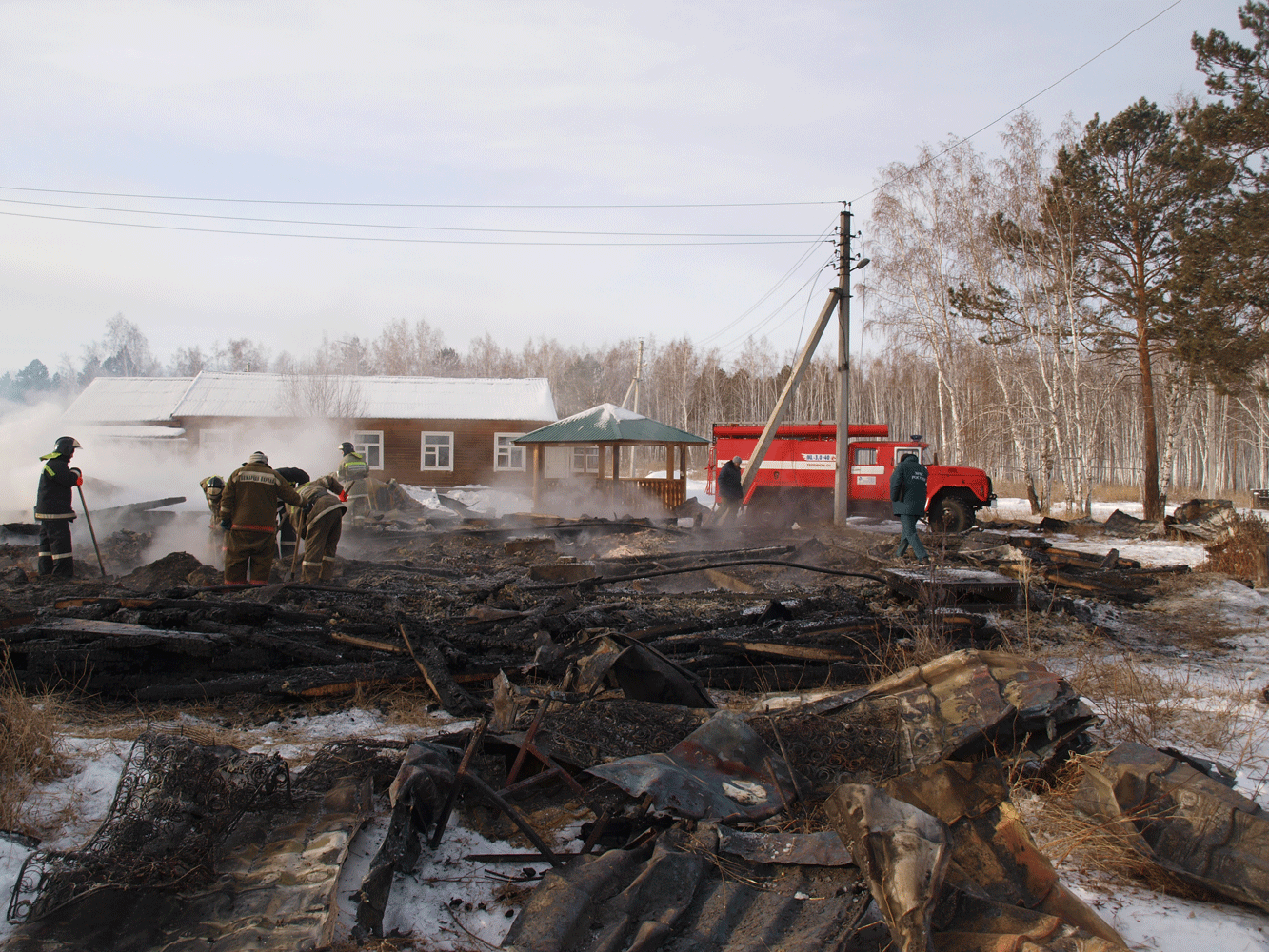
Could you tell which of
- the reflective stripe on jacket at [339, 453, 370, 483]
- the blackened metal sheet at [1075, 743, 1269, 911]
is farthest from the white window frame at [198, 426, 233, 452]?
the blackened metal sheet at [1075, 743, 1269, 911]

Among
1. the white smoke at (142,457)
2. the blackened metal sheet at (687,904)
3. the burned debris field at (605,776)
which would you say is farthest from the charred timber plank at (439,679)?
the white smoke at (142,457)

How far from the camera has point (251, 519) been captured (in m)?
8.23

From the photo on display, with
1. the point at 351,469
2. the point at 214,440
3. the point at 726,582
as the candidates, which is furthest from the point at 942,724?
the point at 214,440

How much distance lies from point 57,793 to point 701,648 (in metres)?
4.04

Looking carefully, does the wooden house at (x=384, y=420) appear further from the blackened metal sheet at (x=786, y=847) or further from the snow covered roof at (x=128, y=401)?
the blackened metal sheet at (x=786, y=847)

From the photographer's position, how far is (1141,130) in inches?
723

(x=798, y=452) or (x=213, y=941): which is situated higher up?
(x=798, y=452)

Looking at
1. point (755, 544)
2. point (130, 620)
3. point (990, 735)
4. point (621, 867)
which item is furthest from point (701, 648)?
point (755, 544)

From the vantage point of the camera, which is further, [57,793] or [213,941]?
[57,793]

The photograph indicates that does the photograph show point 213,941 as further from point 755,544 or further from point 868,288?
point 868,288

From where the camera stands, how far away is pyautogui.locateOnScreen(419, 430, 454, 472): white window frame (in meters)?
28.3

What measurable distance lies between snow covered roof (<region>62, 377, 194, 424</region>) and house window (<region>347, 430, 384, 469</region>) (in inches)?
305

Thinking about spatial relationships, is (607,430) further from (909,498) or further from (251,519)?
(251,519)

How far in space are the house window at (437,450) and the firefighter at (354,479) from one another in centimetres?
1260
